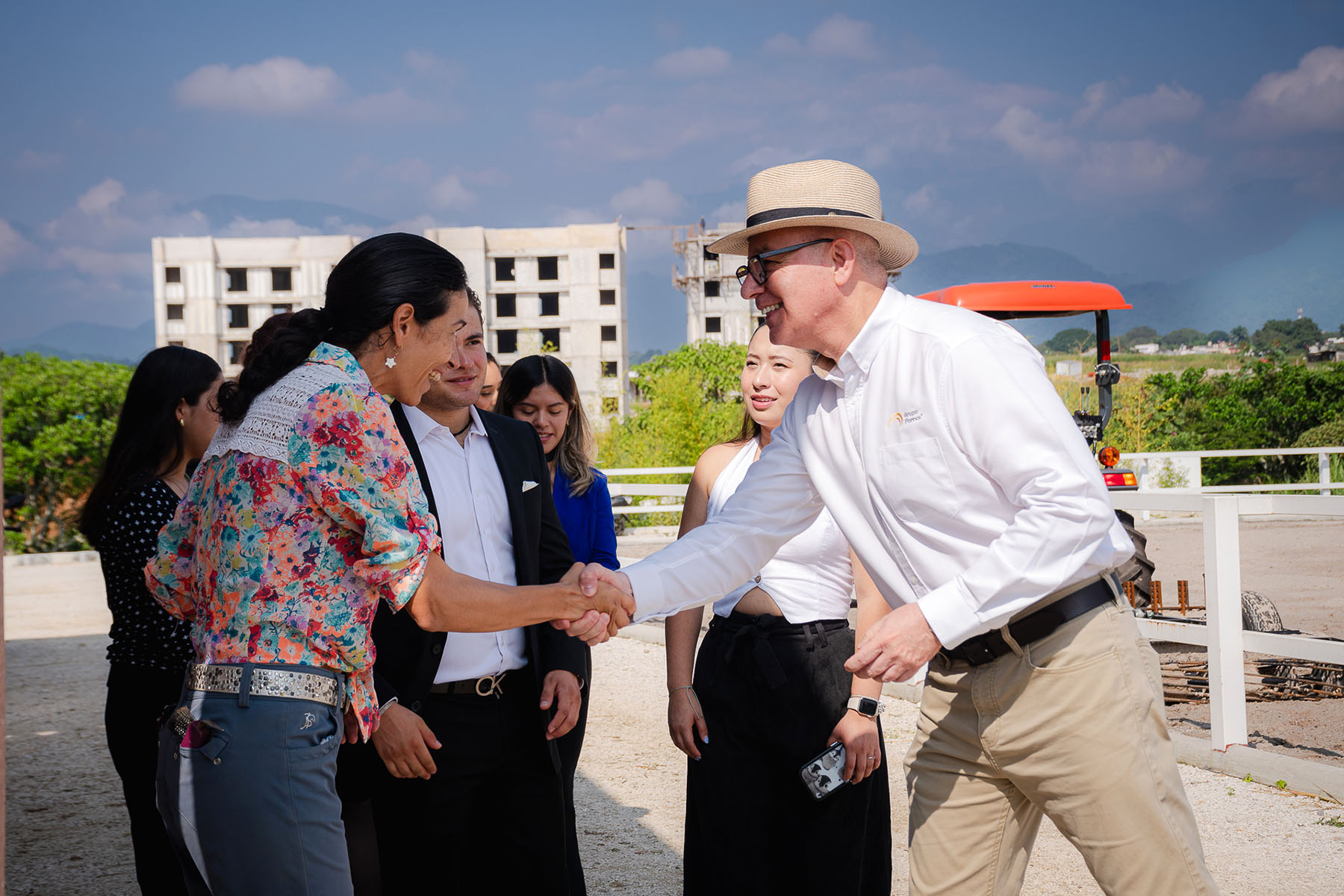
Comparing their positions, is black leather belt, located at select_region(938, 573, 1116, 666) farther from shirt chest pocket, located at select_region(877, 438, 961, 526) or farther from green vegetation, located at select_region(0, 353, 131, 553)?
green vegetation, located at select_region(0, 353, 131, 553)

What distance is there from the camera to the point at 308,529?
2.12 m

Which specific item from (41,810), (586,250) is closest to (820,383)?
(41,810)

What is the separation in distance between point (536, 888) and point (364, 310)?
1.79 m

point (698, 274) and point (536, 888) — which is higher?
point (698, 274)

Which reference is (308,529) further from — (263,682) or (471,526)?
(471,526)

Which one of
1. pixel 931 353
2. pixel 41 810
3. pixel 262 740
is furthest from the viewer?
pixel 41 810

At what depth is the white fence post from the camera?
5438 millimetres

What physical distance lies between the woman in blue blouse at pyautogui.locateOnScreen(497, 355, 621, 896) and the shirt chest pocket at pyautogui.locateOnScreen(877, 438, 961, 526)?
201 cm

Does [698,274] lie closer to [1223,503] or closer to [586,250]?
[586,250]

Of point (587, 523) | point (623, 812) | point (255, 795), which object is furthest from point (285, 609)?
point (623, 812)

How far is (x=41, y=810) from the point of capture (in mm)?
5816

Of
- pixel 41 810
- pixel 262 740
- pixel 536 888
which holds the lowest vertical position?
pixel 41 810

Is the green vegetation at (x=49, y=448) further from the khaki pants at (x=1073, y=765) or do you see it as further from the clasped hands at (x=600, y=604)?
the khaki pants at (x=1073, y=765)

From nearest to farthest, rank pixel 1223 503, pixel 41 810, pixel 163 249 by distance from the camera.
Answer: pixel 1223 503
pixel 41 810
pixel 163 249
